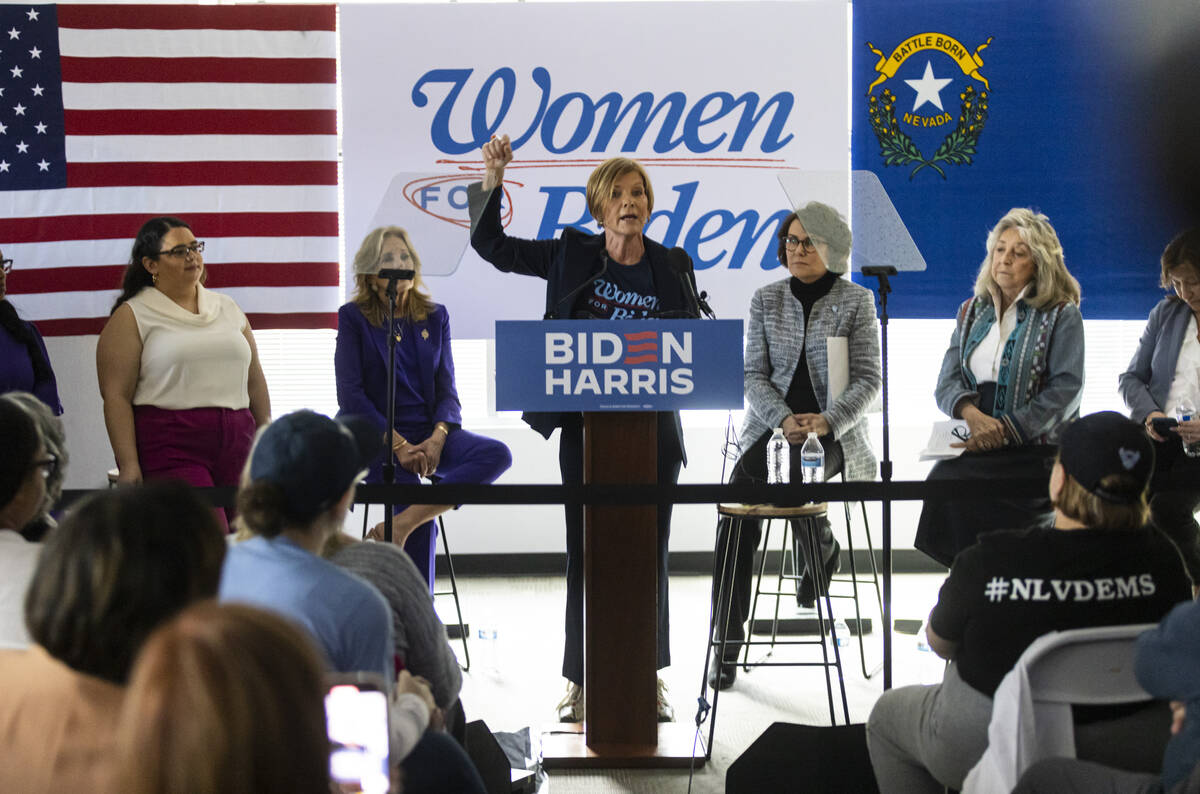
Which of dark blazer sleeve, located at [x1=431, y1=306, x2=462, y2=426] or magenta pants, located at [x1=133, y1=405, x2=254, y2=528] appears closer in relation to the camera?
magenta pants, located at [x1=133, y1=405, x2=254, y2=528]

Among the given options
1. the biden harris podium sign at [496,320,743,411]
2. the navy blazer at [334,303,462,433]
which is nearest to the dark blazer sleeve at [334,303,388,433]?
the navy blazer at [334,303,462,433]

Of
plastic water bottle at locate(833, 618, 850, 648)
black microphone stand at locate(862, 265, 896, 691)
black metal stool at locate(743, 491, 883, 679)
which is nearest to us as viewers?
black microphone stand at locate(862, 265, 896, 691)

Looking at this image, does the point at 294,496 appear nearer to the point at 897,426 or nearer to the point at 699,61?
the point at 699,61

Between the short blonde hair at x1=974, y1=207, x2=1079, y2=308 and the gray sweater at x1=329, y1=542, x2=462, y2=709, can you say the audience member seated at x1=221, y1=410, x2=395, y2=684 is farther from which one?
the short blonde hair at x1=974, y1=207, x2=1079, y2=308

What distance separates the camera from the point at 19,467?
1.92 meters

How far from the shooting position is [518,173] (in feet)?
16.8

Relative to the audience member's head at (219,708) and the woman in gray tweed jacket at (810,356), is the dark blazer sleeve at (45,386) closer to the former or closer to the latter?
the woman in gray tweed jacket at (810,356)

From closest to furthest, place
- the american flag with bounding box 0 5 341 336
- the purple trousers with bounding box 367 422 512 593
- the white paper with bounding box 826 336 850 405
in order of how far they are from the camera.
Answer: the white paper with bounding box 826 336 850 405 < the purple trousers with bounding box 367 422 512 593 < the american flag with bounding box 0 5 341 336

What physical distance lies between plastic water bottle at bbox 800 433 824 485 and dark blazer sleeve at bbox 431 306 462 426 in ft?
4.21

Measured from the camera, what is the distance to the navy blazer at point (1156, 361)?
160 inches

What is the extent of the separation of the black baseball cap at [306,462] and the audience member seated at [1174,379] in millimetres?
2934

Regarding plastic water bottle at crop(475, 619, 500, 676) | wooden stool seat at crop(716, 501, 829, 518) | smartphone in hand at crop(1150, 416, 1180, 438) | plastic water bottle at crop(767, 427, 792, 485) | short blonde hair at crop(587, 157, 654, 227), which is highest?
short blonde hair at crop(587, 157, 654, 227)

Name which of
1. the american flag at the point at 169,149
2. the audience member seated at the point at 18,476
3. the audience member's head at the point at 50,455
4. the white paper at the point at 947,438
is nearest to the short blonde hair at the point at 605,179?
the white paper at the point at 947,438

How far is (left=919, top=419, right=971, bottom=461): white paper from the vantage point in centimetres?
396
